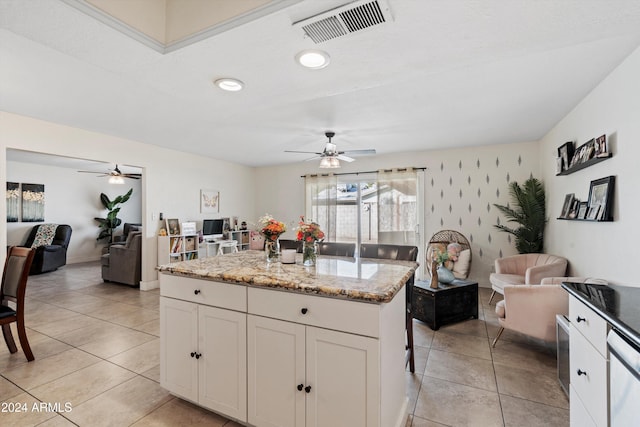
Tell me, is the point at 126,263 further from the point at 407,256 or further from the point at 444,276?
the point at 444,276

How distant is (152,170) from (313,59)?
4154 millimetres

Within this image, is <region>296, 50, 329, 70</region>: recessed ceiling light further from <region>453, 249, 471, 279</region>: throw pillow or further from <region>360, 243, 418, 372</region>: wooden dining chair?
<region>453, 249, 471, 279</region>: throw pillow

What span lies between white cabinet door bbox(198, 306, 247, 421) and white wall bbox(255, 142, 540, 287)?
4.43 metres

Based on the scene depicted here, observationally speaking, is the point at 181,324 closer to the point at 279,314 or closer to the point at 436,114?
the point at 279,314

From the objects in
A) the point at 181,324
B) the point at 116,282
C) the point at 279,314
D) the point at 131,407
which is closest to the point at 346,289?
the point at 279,314

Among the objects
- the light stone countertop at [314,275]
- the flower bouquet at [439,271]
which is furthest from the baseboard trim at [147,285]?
the flower bouquet at [439,271]

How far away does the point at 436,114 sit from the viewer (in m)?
3.32

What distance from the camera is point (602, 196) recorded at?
2.44 meters

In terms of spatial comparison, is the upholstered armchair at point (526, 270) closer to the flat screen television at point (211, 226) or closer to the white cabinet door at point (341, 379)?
the white cabinet door at point (341, 379)

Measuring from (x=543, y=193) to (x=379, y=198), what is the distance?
8.53 ft

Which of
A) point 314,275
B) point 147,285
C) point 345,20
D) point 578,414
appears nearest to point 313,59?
point 345,20

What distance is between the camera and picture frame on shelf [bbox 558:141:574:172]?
314cm

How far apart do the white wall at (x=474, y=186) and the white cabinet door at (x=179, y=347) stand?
452cm

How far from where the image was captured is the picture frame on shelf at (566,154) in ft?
10.3
